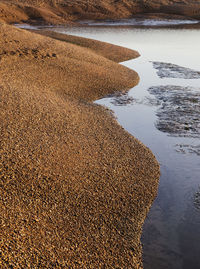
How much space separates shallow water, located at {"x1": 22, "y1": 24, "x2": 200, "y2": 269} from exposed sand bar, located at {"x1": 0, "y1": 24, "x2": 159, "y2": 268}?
1.07ft

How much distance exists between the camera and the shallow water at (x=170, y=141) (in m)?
4.64

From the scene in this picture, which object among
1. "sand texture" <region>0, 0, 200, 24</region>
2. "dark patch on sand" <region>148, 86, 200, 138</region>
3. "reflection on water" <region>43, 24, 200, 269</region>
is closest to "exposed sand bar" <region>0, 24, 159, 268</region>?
"reflection on water" <region>43, 24, 200, 269</region>

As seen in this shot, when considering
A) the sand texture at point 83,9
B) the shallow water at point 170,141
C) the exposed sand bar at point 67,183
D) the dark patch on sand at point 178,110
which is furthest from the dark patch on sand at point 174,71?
the sand texture at point 83,9

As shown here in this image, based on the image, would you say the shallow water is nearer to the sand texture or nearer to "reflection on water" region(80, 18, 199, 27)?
"reflection on water" region(80, 18, 199, 27)

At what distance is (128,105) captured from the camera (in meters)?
10.6

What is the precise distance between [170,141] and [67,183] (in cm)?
380

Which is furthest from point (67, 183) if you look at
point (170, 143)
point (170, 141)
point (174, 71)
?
point (174, 71)

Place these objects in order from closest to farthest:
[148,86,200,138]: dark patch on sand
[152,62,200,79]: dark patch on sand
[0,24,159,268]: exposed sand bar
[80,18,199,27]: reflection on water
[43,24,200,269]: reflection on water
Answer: [0,24,159,268]: exposed sand bar, [43,24,200,269]: reflection on water, [148,86,200,138]: dark patch on sand, [152,62,200,79]: dark patch on sand, [80,18,199,27]: reflection on water

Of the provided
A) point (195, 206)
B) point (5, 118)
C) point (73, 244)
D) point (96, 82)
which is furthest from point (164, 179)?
point (96, 82)

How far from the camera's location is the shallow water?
4637mm

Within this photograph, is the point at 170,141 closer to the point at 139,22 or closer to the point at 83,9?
the point at 139,22

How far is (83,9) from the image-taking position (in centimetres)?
4284

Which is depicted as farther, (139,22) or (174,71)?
(139,22)

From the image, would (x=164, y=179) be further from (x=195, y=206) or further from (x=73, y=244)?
(x=73, y=244)
